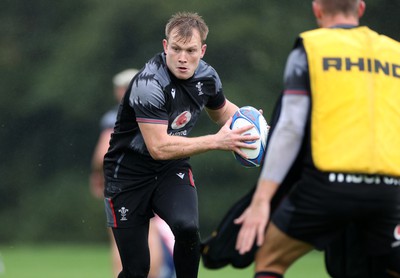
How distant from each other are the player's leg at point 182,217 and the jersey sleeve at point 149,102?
0.45 meters

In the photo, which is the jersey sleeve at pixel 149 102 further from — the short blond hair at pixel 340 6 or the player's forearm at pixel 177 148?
the short blond hair at pixel 340 6

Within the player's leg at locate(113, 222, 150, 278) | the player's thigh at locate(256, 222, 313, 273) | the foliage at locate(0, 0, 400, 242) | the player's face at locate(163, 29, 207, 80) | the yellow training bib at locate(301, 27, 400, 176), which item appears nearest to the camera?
the yellow training bib at locate(301, 27, 400, 176)

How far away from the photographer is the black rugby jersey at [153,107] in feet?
18.2

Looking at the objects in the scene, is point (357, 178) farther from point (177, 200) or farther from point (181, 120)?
point (181, 120)

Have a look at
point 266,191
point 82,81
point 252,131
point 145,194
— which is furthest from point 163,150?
point 82,81

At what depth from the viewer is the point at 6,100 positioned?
1362 cm

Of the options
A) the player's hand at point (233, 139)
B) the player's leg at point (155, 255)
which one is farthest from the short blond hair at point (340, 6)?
the player's leg at point (155, 255)

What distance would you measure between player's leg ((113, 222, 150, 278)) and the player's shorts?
1692 millimetres

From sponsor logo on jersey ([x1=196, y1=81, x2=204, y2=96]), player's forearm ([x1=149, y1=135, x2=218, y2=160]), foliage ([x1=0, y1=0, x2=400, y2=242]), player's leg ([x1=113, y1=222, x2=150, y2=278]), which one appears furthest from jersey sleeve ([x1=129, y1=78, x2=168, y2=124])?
foliage ([x1=0, y1=0, x2=400, y2=242])

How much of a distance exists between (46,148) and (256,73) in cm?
314

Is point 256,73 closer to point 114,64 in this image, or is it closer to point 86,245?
point 114,64

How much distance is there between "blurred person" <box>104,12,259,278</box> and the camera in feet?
18.1

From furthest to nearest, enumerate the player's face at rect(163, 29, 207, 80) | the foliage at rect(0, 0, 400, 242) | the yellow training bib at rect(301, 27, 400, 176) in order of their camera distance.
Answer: the foliage at rect(0, 0, 400, 242), the player's face at rect(163, 29, 207, 80), the yellow training bib at rect(301, 27, 400, 176)

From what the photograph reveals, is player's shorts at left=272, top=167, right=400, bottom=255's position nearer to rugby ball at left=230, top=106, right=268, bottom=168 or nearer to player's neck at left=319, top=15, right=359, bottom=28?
player's neck at left=319, top=15, right=359, bottom=28
